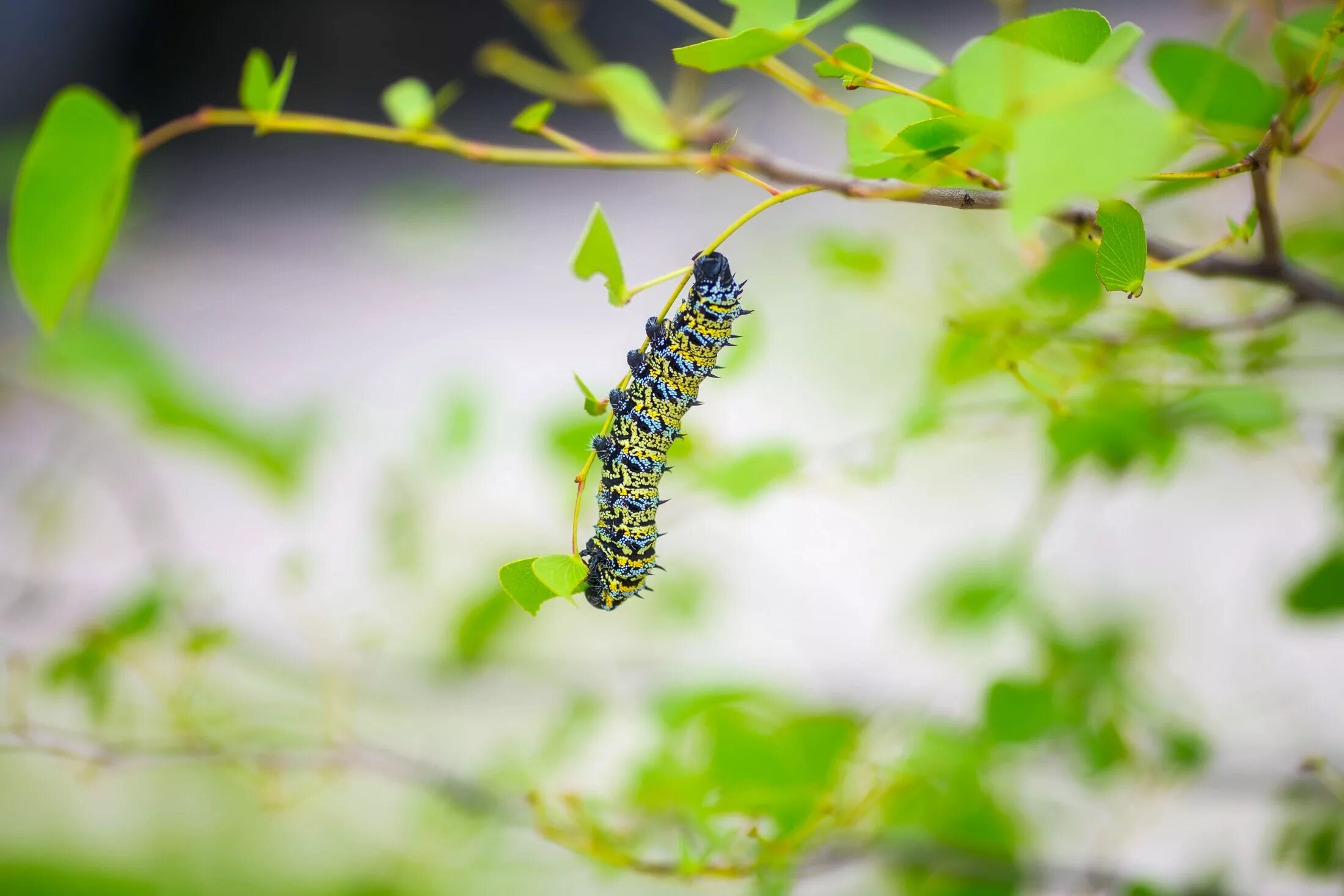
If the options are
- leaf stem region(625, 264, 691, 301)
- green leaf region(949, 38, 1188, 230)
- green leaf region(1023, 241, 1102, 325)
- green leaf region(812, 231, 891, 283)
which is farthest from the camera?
green leaf region(812, 231, 891, 283)

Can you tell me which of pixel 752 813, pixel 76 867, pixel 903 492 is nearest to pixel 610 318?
pixel 903 492

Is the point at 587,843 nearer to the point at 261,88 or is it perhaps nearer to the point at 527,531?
the point at 261,88

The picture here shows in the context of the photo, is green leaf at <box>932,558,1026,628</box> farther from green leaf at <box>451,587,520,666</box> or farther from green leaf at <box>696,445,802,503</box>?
green leaf at <box>451,587,520,666</box>

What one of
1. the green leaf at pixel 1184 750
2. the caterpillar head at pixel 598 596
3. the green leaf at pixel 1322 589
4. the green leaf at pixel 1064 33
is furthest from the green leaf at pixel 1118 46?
the green leaf at pixel 1184 750

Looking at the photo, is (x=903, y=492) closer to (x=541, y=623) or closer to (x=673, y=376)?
(x=541, y=623)

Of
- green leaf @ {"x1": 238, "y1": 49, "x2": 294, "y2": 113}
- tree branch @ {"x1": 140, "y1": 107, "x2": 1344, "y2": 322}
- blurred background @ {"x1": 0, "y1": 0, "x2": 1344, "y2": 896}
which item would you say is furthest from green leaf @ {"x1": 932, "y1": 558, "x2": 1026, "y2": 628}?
green leaf @ {"x1": 238, "y1": 49, "x2": 294, "y2": 113}

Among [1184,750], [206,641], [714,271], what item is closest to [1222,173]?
[714,271]

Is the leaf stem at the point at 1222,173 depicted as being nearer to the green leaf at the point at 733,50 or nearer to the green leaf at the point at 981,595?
the green leaf at the point at 733,50
